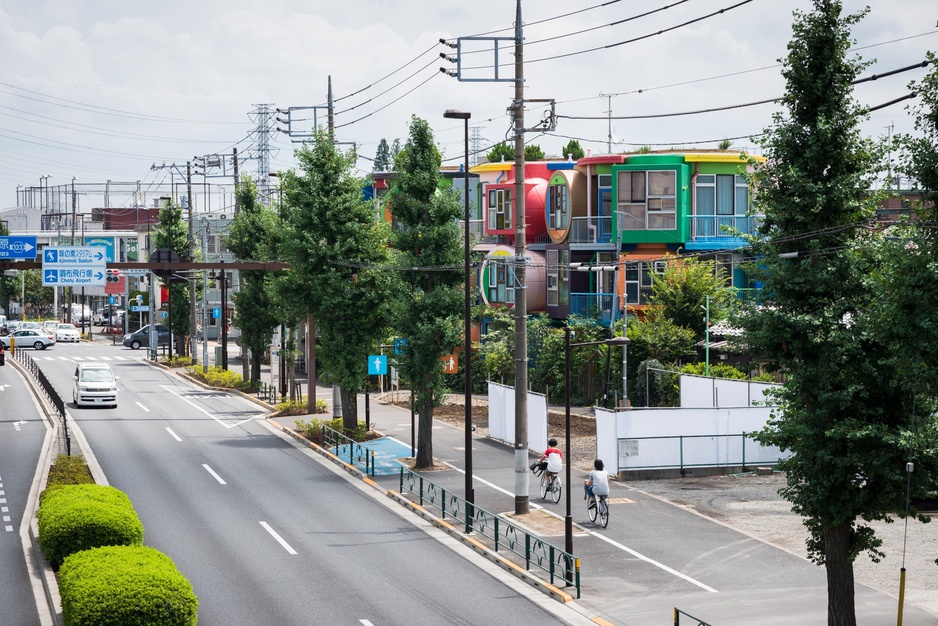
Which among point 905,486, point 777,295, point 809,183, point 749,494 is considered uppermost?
point 809,183

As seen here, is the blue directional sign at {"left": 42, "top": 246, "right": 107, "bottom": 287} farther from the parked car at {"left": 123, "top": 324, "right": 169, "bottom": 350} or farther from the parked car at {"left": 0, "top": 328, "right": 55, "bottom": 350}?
the parked car at {"left": 123, "top": 324, "right": 169, "bottom": 350}

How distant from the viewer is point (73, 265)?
178 feet

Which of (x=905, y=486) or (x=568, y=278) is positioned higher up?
(x=568, y=278)

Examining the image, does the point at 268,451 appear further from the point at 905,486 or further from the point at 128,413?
the point at 905,486

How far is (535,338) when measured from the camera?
173 feet

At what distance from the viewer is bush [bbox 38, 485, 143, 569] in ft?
69.8

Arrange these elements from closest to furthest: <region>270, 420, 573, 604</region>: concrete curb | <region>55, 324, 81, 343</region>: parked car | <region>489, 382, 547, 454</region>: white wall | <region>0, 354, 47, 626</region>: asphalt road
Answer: <region>0, 354, 47, 626</region>: asphalt road
<region>270, 420, 573, 604</region>: concrete curb
<region>489, 382, 547, 454</region>: white wall
<region>55, 324, 81, 343</region>: parked car

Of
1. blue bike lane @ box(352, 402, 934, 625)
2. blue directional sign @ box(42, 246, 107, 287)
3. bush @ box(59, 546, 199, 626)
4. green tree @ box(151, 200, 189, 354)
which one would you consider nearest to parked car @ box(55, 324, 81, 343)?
green tree @ box(151, 200, 189, 354)

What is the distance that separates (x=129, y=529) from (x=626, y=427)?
1716 cm

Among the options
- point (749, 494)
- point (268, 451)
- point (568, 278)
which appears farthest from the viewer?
point (568, 278)

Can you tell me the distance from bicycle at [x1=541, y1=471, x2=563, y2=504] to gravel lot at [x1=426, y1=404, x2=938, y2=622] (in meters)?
2.98

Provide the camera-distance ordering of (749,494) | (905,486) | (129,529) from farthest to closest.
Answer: (749,494) → (129,529) → (905,486)

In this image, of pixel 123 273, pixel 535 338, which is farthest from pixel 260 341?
pixel 123 273

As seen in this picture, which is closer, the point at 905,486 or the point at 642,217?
the point at 905,486
